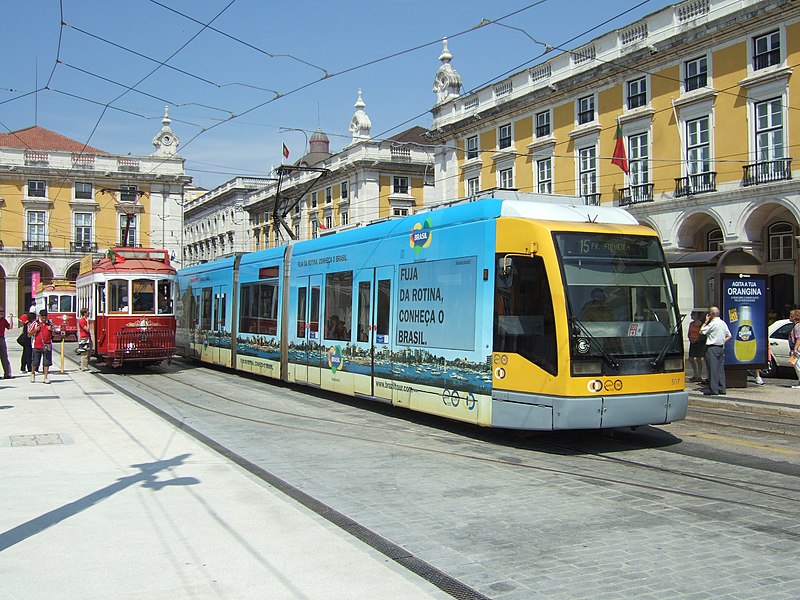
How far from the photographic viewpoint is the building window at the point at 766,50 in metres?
27.0

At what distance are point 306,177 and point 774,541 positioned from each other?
197ft

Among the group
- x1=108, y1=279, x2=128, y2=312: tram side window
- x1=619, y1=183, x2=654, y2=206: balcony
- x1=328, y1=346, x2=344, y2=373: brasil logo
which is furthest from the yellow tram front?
x1=619, y1=183, x2=654, y2=206: balcony

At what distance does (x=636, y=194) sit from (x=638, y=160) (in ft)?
4.50

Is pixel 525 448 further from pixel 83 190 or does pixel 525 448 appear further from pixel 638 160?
pixel 83 190

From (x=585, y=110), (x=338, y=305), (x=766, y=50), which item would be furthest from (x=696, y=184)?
(x=338, y=305)

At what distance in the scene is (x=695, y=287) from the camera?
103 ft

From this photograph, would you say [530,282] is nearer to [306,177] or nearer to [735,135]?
[735,135]

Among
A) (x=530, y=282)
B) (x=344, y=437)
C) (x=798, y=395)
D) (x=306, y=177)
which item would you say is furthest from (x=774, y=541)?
(x=306, y=177)

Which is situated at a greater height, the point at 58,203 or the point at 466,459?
the point at 58,203

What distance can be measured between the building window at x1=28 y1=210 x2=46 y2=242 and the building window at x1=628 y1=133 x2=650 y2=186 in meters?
54.1

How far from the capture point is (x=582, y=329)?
374 inches

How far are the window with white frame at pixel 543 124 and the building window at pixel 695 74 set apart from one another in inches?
307

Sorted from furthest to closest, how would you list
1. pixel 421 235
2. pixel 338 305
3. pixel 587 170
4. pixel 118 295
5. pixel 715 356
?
pixel 587 170, pixel 118 295, pixel 715 356, pixel 338 305, pixel 421 235

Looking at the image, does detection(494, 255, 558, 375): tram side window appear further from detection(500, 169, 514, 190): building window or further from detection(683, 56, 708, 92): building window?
detection(500, 169, 514, 190): building window
